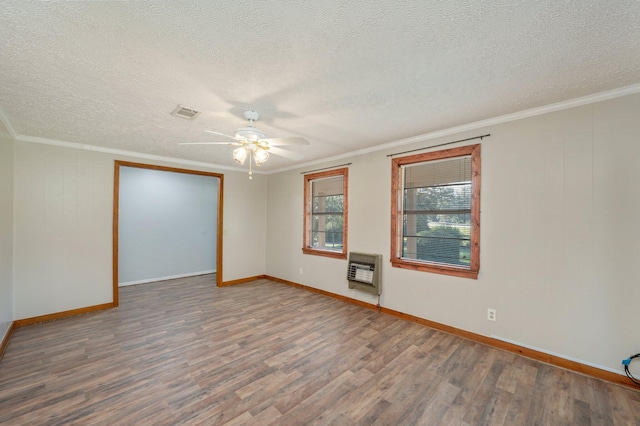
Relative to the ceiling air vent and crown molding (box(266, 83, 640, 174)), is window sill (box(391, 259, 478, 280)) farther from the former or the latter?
the ceiling air vent

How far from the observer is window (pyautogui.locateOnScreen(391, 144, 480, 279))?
3.02 m

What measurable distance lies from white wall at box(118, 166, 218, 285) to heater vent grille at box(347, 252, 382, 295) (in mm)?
4131

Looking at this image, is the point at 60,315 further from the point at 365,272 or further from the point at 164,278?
the point at 365,272

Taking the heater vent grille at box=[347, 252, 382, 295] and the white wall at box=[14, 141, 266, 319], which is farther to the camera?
the heater vent grille at box=[347, 252, 382, 295]

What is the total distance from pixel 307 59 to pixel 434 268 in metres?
2.80

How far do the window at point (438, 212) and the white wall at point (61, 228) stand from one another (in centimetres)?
433

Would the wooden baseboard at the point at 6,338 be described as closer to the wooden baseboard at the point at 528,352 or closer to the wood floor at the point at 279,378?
the wood floor at the point at 279,378

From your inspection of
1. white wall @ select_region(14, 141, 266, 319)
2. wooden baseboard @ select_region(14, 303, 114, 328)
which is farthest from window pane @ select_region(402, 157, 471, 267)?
wooden baseboard @ select_region(14, 303, 114, 328)

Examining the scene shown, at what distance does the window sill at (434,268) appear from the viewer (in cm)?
301

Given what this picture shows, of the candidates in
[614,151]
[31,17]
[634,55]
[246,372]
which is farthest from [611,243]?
[31,17]

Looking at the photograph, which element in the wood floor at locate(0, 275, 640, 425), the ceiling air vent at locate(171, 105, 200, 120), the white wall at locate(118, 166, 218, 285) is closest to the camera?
the wood floor at locate(0, 275, 640, 425)

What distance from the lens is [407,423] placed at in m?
1.78

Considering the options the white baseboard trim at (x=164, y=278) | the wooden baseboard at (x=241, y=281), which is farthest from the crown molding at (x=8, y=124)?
the wooden baseboard at (x=241, y=281)

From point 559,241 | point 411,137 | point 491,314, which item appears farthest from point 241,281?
point 559,241
